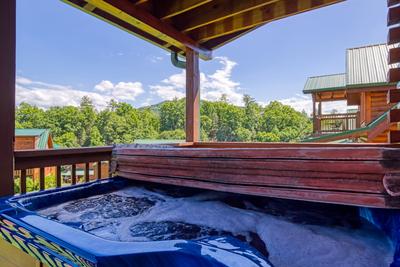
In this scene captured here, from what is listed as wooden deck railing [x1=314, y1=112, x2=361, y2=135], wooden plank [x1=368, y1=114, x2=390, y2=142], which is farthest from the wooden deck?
wooden deck railing [x1=314, y1=112, x2=361, y2=135]

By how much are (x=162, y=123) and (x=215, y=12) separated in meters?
15.4

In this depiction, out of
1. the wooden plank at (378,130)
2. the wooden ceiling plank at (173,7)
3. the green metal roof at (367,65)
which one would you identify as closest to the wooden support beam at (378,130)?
the wooden plank at (378,130)

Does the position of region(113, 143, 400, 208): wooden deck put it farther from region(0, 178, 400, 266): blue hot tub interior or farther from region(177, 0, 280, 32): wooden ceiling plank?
region(177, 0, 280, 32): wooden ceiling plank

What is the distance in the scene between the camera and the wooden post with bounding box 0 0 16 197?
1584 mm

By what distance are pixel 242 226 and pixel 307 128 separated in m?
17.5

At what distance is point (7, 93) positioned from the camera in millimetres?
1613

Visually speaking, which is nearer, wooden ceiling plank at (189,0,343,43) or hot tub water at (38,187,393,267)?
hot tub water at (38,187,393,267)

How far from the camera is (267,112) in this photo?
59.1 feet

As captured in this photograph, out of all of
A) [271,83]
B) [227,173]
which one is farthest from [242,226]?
[271,83]

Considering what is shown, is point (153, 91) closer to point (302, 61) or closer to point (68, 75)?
point (68, 75)

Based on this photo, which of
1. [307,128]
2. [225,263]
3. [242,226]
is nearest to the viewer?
[225,263]

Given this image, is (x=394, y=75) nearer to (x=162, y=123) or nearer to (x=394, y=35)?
(x=394, y=35)

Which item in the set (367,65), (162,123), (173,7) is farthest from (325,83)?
(162,123)

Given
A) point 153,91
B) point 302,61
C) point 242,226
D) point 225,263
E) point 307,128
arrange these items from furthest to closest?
point 153,91 → point 307,128 → point 302,61 → point 242,226 → point 225,263
